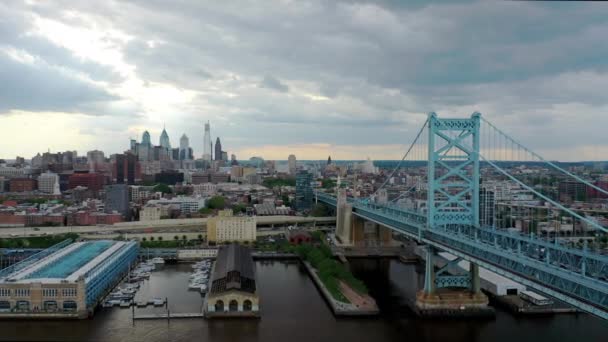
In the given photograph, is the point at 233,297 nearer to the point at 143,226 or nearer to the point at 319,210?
the point at 143,226

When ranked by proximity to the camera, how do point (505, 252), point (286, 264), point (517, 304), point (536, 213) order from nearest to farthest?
1. point (505, 252)
2. point (517, 304)
3. point (286, 264)
4. point (536, 213)

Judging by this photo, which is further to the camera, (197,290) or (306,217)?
(306,217)

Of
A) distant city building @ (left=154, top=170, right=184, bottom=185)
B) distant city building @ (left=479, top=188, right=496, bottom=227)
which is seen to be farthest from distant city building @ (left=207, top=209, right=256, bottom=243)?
distant city building @ (left=154, top=170, right=184, bottom=185)

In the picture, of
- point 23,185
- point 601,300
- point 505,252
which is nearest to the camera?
point 601,300

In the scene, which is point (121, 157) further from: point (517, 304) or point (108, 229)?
point (517, 304)

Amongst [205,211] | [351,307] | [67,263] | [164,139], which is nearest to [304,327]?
[351,307]

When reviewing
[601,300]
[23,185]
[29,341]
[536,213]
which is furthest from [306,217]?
[23,185]
